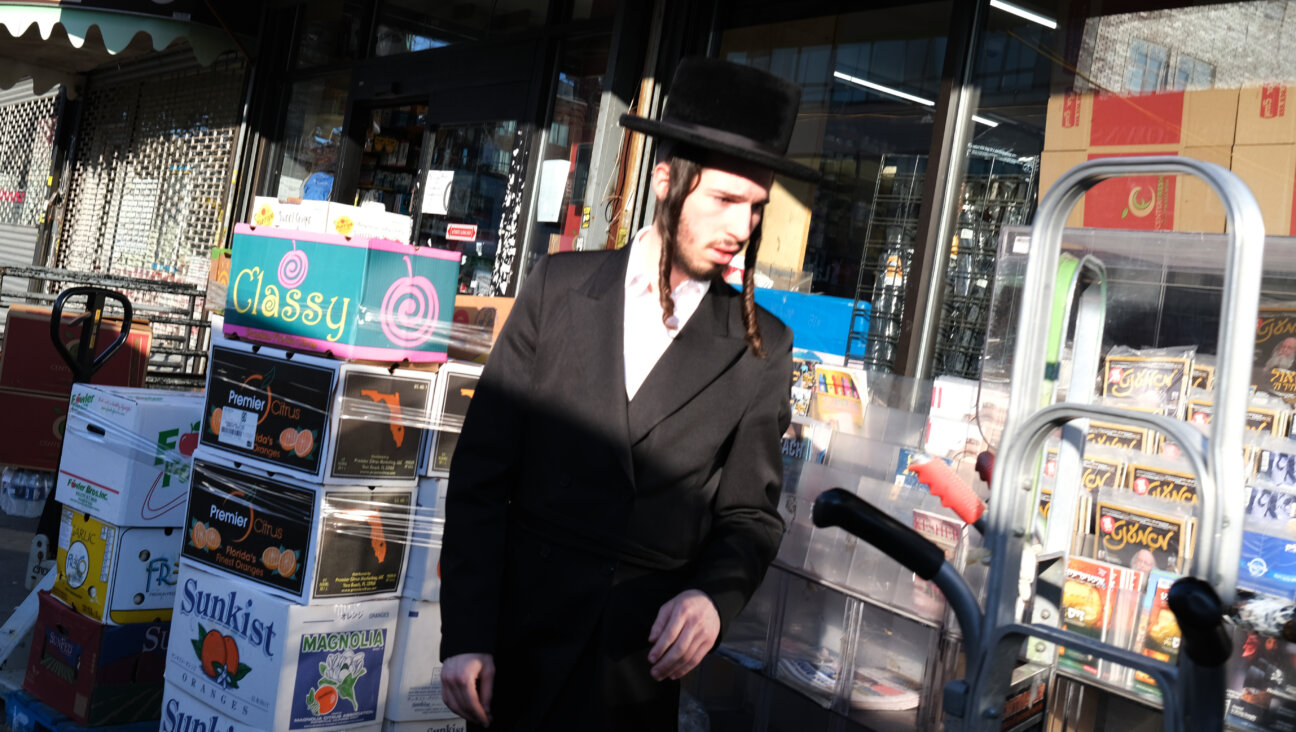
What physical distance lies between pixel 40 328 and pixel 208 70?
4578 millimetres

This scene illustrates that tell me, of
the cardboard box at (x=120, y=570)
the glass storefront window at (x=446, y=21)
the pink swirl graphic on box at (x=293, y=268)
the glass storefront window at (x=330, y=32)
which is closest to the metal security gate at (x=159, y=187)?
the glass storefront window at (x=330, y=32)

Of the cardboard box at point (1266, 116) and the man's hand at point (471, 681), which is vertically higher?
the cardboard box at point (1266, 116)

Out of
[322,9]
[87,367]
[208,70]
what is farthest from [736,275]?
[208,70]

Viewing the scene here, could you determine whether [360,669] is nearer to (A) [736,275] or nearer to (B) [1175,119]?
(A) [736,275]

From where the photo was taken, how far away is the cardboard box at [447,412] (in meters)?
3.55

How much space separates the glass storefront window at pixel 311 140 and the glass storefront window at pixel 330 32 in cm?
18

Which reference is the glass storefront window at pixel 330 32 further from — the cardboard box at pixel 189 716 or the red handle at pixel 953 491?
the red handle at pixel 953 491

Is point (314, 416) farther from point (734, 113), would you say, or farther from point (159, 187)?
point (159, 187)

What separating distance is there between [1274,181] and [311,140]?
7.22 metres

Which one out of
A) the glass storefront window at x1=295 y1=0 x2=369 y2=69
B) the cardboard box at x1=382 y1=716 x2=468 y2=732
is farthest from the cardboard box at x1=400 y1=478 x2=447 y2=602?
the glass storefront window at x1=295 y1=0 x2=369 y2=69

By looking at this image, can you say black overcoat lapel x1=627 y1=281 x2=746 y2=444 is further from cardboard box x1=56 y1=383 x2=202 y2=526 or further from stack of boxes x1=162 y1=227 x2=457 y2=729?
cardboard box x1=56 y1=383 x2=202 y2=526

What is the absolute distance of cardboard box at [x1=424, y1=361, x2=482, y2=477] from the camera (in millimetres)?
3553

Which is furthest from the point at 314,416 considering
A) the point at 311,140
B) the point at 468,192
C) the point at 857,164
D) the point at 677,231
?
the point at 311,140

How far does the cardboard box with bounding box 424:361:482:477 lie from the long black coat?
5.04 ft
